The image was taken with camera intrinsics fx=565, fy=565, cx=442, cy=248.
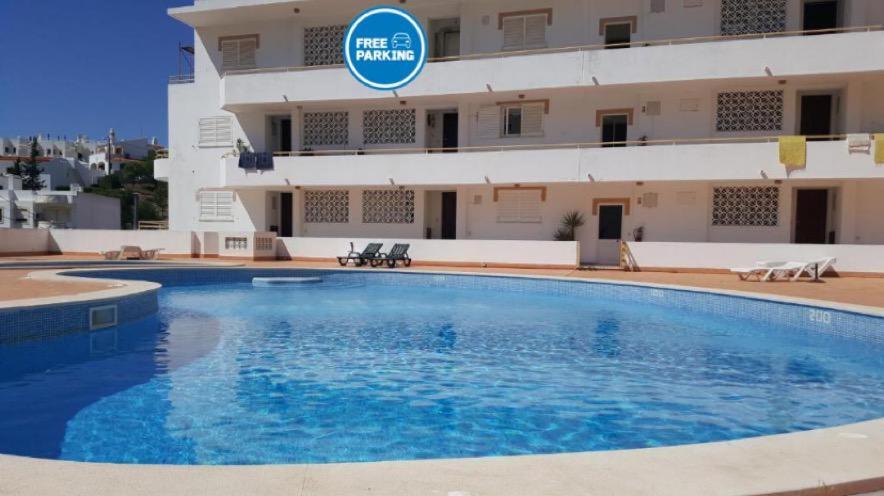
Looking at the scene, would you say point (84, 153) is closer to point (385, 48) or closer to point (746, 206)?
point (385, 48)

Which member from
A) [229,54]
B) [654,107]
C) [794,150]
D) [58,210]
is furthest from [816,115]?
[58,210]

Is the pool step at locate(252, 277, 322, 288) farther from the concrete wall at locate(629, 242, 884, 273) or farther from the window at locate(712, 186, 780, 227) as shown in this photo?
the window at locate(712, 186, 780, 227)

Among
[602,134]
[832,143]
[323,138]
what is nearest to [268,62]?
[323,138]

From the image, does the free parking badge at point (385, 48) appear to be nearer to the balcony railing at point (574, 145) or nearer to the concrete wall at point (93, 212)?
the balcony railing at point (574, 145)

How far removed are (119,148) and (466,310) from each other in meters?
99.4

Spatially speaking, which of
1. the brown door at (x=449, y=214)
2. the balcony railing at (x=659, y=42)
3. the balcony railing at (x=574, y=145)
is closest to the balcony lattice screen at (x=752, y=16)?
the balcony railing at (x=659, y=42)

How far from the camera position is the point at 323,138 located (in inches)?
902

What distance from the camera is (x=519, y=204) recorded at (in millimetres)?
20656

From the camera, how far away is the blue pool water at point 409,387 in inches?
173

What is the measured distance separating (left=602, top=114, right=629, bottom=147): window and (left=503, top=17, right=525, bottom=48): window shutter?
425cm

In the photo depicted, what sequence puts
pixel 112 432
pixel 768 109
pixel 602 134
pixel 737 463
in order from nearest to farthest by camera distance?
pixel 737 463
pixel 112 432
pixel 768 109
pixel 602 134

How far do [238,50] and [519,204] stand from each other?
13.6 meters

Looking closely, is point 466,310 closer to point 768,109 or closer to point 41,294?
point 41,294

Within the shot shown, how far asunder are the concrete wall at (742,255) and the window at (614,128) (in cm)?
428
